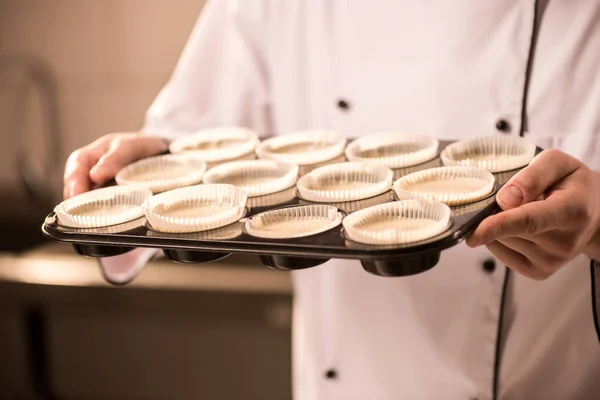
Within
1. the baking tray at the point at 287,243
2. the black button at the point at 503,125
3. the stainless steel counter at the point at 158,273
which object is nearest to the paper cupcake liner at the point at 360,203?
the baking tray at the point at 287,243

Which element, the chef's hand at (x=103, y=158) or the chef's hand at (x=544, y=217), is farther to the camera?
the chef's hand at (x=103, y=158)

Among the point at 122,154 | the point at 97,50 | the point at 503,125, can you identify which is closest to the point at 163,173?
the point at 122,154

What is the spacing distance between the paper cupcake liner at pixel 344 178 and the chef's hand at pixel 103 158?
0.34 meters

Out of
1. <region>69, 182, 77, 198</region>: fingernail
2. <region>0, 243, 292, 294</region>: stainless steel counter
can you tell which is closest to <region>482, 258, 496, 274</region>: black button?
<region>69, 182, 77, 198</region>: fingernail

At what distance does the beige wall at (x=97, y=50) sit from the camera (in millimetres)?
2961

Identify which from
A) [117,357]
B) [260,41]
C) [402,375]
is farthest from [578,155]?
[117,357]

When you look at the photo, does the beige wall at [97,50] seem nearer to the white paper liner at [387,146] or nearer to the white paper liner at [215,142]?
the white paper liner at [215,142]

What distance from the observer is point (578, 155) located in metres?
1.43

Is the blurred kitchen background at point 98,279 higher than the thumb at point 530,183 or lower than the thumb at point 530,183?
lower

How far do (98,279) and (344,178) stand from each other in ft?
5.33

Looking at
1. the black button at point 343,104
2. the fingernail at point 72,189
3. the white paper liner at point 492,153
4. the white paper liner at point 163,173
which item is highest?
the black button at point 343,104

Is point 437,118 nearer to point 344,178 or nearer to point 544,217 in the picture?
point 344,178

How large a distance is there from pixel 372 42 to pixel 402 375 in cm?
64

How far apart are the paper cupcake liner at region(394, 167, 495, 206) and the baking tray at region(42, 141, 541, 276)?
0.01 m
